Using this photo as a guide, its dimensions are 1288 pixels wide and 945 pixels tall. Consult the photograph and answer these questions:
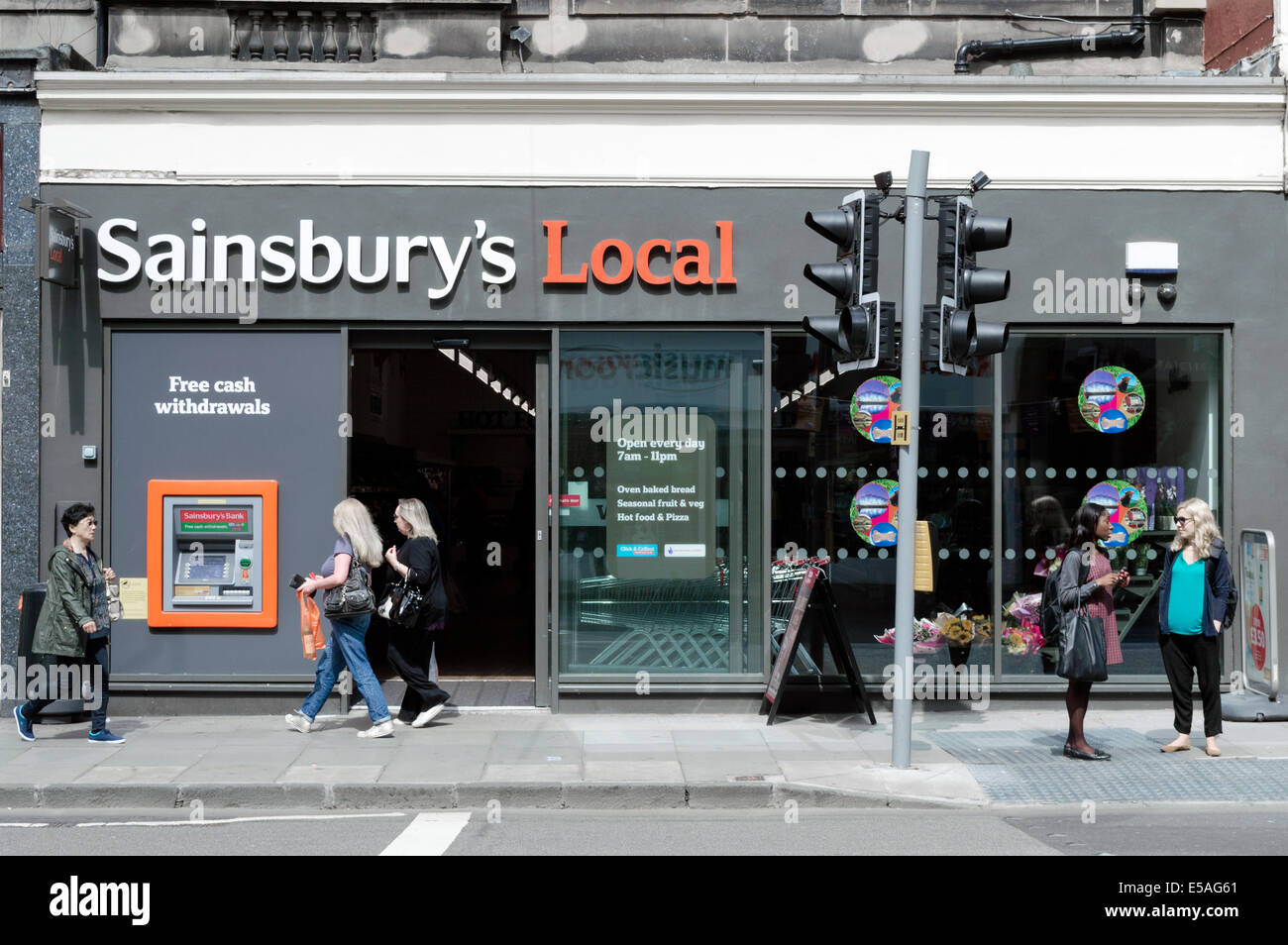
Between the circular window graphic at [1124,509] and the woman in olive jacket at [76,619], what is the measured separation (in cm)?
830

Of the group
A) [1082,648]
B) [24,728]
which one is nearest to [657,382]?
[1082,648]

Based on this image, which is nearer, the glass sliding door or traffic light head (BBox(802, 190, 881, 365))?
traffic light head (BBox(802, 190, 881, 365))

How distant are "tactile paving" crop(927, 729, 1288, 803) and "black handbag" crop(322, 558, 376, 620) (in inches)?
181

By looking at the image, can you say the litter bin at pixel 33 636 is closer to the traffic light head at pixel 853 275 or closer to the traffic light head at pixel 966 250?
the traffic light head at pixel 853 275

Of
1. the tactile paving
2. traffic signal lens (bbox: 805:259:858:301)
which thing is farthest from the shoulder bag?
traffic signal lens (bbox: 805:259:858:301)

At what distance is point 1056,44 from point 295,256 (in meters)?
7.07

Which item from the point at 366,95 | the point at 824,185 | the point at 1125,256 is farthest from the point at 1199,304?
the point at 366,95

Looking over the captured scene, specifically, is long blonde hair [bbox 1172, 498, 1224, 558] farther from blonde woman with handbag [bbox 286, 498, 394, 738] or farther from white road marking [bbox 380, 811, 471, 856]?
blonde woman with handbag [bbox 286, 498, 394, 738]

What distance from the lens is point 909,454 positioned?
829 centimetres

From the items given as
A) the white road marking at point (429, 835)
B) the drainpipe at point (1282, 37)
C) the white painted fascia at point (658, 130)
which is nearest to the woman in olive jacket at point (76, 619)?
the white road marking at point (429, 835)

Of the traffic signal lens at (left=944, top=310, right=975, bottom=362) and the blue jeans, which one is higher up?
the traffic signal lens at (left=944, top=310, right=975, bottom=362)

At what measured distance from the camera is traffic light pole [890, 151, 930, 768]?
324 inches

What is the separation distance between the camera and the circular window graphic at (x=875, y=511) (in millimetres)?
10891

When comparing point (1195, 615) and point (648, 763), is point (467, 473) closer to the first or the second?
point (648, 763)
